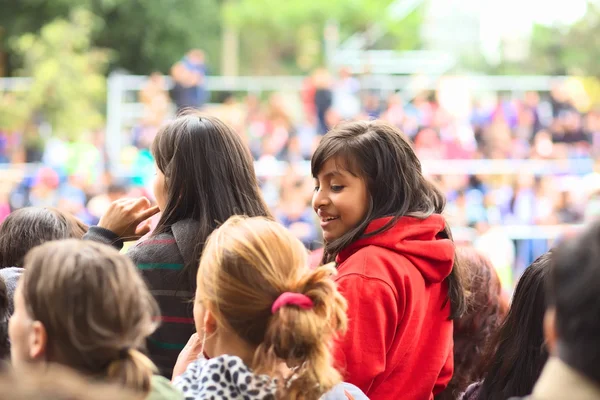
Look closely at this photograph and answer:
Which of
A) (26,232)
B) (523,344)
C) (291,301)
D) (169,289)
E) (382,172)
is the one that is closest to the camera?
(291,301)

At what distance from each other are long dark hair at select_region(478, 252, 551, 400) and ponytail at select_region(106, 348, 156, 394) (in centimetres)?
123

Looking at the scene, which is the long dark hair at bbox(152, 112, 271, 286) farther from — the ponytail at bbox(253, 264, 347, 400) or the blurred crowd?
the blurred crowd

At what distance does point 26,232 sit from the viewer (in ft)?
10.6

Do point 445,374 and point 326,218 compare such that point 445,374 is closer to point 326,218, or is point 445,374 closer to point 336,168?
point 326,218

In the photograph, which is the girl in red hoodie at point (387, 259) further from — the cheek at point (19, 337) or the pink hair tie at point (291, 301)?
the cheek at point (19, 337)

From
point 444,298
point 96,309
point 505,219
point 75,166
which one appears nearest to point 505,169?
point 505,219

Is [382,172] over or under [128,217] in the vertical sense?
over

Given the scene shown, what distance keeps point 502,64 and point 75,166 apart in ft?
80.1

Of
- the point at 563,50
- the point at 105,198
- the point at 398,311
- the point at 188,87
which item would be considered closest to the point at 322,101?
the point at 188,87

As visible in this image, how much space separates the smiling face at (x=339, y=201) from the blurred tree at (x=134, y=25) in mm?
20213

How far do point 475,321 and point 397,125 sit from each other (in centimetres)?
1022

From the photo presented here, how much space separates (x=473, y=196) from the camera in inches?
452

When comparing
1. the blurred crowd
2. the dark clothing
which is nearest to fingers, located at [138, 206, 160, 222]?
the blurred crowd

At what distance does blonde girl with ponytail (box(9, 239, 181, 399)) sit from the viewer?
186 centimetres
